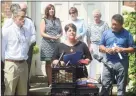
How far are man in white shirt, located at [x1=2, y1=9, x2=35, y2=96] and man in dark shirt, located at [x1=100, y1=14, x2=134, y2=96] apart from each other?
149cm

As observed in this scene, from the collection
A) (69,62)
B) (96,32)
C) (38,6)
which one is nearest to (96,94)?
(69,62)

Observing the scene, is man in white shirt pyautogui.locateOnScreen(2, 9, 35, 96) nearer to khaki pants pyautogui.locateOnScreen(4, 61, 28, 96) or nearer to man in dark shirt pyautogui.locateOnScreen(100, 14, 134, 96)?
khaki pants pyautogui.locateOnScreen(4, 61, 28, 96)

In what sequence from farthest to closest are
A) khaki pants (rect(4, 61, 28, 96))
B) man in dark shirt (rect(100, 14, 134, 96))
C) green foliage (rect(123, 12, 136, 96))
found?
1. green foliage (rect(123, 12, 136, 96))
2. man in dark shirt (rect(100, 14, 134, 96))
3. khaki pants (rect(4, 61, 28, 96))

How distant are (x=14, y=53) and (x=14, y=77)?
1.33 ft

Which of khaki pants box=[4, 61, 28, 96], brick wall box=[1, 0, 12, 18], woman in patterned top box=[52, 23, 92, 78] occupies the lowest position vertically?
khaki pants box=[4, 61, 28, 96]

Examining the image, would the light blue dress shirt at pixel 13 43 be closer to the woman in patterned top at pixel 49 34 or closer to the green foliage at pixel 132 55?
the woman in patterned top at pixel 49 34

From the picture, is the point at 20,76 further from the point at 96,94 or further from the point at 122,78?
the point at 122,78

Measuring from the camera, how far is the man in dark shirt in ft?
25.8

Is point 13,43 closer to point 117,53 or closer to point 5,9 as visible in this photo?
point 117,53

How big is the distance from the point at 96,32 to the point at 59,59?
2.06 m

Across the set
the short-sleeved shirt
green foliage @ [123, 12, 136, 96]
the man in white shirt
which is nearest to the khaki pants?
the man in white shirt

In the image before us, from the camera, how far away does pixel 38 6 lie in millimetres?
10938

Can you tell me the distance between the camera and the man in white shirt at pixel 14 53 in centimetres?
742

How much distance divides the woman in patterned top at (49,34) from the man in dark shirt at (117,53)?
147 cm
